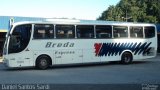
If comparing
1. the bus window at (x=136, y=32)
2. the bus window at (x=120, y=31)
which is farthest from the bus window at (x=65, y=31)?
the bus window at (x=136, y=32)

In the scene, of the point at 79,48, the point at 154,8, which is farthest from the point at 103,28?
the point at 154,8

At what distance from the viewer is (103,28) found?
25.6 m

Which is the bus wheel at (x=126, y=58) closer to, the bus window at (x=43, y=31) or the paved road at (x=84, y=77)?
the paved road at (x=84, y=77)

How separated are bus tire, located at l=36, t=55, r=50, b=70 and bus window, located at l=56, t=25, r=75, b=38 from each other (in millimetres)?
1560

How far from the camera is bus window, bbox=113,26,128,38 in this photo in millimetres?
26050

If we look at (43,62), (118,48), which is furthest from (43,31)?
(118,48)

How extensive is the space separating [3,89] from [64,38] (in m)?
11.8

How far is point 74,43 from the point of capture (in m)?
24.3

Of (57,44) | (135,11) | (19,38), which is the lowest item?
(57,44)

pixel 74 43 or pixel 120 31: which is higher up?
pixel 120 31

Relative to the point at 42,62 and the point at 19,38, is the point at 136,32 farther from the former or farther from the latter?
the point at 19,38

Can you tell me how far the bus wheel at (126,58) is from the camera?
2644 cm

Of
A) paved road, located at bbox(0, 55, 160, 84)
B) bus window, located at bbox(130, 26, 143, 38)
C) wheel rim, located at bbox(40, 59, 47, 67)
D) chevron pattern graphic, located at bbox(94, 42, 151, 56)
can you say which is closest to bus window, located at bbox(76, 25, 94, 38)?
chevron pattern graphic, located at bbox(94, 42, 151, 56)

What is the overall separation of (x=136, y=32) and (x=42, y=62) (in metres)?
7.40
